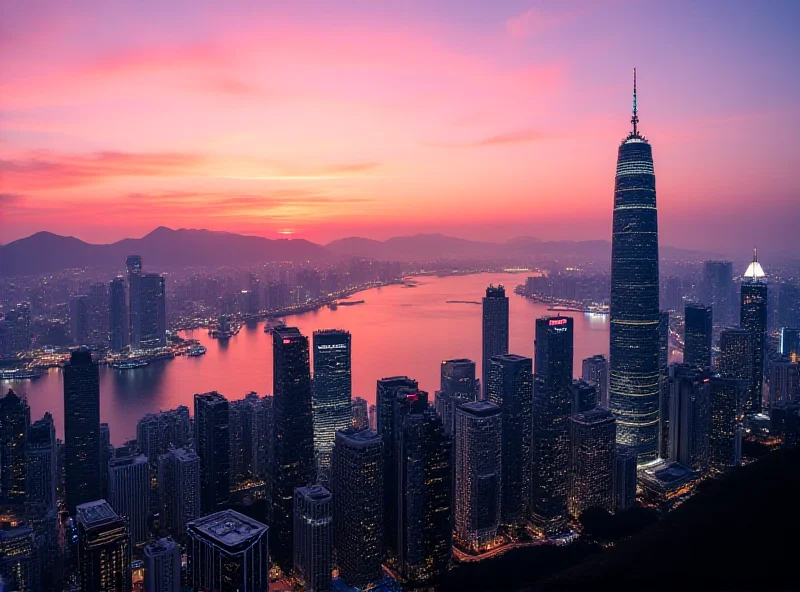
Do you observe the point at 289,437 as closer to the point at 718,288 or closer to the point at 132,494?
the point at 132,494

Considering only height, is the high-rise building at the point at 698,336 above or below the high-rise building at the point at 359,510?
above

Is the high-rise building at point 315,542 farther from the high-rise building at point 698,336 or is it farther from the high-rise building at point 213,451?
the high-rise building at point 698,336

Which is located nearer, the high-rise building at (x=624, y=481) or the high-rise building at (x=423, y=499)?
the high-rise building at (x=423, y=499)

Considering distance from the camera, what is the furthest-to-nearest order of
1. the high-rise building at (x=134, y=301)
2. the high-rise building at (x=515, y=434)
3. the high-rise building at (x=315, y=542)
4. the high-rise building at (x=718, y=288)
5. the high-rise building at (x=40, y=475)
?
the high-rise building at (x=718, y=288)
the high-rise building at (x=134, y=301)
the high-rise building at (x=515, y=434)
the high-rise building at (x=40, y=475)
the high-rise building at (x=315, y=542)

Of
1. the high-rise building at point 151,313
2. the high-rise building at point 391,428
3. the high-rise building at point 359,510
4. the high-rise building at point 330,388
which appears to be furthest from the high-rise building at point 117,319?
the high-rise building at point 359,510

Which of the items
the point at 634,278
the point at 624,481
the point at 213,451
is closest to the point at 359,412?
the point at 213,451

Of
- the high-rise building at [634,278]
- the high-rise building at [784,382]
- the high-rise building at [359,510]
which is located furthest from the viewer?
the high-rise building at [784,382]

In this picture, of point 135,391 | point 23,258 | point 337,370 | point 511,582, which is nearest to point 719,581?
point 511,582
